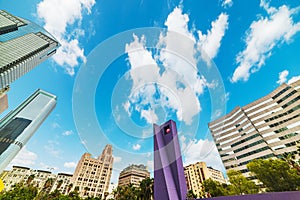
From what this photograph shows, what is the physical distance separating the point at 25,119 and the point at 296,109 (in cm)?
11292

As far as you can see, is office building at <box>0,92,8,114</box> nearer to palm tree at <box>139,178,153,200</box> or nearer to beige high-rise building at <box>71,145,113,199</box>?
beige high-rise building at <box>71,145,113,199</box>

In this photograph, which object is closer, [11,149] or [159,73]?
[159,73]

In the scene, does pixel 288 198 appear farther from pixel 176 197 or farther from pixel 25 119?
pixel 25 119

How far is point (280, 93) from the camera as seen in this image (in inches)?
1459

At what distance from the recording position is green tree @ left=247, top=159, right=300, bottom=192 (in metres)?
16.6

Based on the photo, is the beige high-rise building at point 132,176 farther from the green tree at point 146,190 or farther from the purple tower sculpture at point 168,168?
the purple tower sculpture at point 168,168

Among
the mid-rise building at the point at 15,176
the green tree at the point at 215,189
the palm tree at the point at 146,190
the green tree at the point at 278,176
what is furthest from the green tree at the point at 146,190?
the mid-rise building at the point at 15,176

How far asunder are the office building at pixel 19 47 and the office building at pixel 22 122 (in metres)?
41.8

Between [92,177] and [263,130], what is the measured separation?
219 ft

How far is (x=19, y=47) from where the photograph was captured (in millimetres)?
39750

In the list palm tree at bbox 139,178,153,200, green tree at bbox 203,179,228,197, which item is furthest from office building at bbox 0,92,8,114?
green tree at bbox 203,179,228,197

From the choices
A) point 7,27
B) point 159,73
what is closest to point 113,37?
point 159,73

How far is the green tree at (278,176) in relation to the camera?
16625 mm

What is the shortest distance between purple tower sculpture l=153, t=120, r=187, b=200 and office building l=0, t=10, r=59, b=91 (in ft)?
143
